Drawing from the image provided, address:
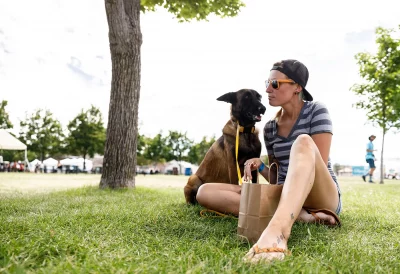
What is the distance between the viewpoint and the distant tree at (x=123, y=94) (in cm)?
734

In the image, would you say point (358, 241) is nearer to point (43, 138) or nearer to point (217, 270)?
point (217, 270)

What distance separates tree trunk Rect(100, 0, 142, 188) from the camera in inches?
289

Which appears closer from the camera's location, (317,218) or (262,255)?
(262,255)

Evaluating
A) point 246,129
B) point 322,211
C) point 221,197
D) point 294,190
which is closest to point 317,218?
point 322,211

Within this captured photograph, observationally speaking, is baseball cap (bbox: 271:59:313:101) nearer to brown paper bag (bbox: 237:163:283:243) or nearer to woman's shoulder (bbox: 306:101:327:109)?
woman's shoulder (bbox: 306:101:327:109)

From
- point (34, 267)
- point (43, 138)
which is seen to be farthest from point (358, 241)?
point (43, 138)

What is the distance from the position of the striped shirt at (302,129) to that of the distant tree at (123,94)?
15.0ft

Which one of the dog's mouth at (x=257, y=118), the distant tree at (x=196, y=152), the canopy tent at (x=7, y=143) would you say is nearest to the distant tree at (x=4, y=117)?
the canopy tent at (x=7, y=143)

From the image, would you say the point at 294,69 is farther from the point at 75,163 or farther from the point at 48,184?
the point at 75,163

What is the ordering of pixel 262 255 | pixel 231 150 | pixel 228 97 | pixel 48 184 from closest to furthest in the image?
1. pixel 262 255
2. pixel 231 150
3. pixel 228 97
4. pixel 48 184

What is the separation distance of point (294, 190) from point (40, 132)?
41.1 meters

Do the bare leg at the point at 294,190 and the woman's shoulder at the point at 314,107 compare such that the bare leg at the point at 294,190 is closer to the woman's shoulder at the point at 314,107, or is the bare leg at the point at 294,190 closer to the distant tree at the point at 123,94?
the woman's shoulder at the point at 314,107

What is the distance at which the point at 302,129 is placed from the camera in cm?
302

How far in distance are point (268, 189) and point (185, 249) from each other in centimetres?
63
